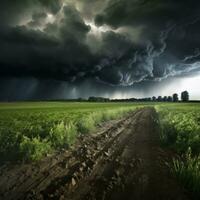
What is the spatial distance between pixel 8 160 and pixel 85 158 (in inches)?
133

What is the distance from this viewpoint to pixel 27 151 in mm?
8383

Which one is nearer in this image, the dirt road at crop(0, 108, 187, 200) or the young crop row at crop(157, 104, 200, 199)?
the dirt road at crop(0, 108, 187, 200)

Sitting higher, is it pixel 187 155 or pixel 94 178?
pixel 187 155

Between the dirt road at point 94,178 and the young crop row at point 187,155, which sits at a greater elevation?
the young crop row at point 187,155

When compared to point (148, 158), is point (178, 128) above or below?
above

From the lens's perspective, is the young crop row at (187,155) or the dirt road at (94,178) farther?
the young crop row at (187,155)

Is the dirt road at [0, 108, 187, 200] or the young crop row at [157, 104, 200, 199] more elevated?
the young crop row at [157, 104, 200, 199]

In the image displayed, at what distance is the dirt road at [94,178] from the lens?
5148 millimetres

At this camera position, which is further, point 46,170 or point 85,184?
point 46,170

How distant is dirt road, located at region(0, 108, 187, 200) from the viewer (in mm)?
5148

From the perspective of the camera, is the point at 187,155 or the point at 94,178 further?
the point at 187,155

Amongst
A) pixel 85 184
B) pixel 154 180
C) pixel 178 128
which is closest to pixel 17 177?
pixel 85 184

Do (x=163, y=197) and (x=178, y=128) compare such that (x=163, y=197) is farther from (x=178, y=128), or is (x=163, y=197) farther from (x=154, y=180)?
(x=178, y=128)

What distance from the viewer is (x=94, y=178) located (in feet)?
20.2
